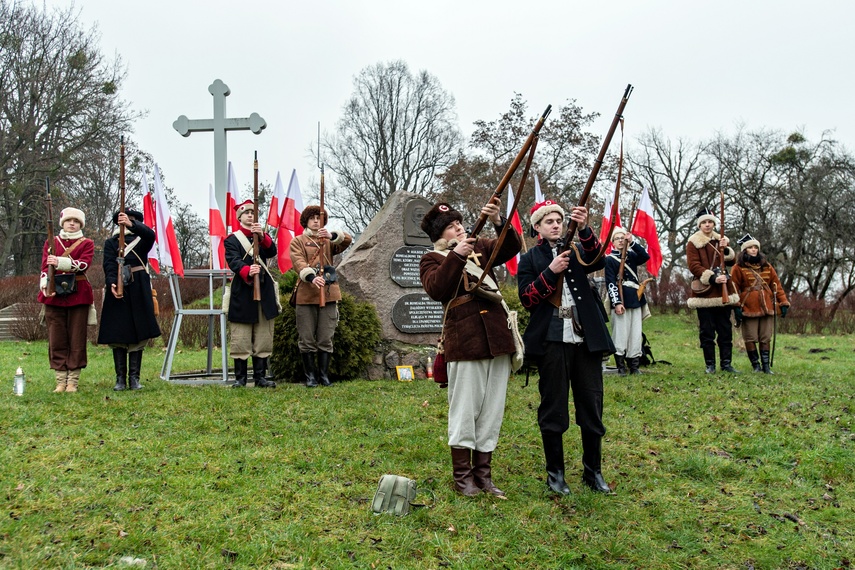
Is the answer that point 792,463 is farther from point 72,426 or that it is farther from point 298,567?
point 72,426

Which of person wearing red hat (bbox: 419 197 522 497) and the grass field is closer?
the grass field

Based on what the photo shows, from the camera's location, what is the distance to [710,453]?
18.8 ft

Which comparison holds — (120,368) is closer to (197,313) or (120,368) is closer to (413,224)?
(197,313)

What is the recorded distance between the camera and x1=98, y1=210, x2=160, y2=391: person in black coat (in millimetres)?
7527

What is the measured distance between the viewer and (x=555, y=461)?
4.59 meters

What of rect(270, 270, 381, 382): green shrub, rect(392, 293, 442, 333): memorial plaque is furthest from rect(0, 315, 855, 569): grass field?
rect(392, 293, 442, 333): memorial plaque

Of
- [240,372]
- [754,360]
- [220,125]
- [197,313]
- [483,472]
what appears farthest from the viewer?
[220,125]

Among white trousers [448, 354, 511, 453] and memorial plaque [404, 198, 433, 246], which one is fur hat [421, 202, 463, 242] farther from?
memorial plaque [404, 198, 433, 246]

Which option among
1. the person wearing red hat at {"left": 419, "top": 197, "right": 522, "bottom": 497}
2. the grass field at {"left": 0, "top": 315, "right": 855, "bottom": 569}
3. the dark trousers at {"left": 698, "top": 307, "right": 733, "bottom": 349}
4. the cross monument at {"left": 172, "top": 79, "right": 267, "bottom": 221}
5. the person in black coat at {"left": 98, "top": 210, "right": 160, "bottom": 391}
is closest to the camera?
the grass field at {"left": 0, "top": 315, "right": 855, "bottom": 569}

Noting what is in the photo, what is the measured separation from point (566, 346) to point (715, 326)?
585 cm

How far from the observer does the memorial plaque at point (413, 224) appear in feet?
31.4

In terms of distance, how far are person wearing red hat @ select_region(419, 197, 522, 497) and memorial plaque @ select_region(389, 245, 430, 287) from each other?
4.87m

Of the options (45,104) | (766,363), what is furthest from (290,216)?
(45,104)

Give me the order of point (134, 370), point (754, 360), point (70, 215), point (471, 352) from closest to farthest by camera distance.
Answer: point (471, 352)
point (70, 215)
point (134, 370)
point (754, 360)
